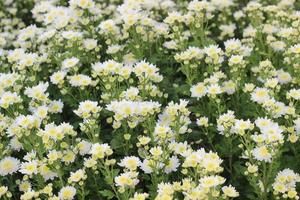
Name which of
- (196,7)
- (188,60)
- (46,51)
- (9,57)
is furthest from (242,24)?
(9,57)

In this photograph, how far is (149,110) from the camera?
4094 mm

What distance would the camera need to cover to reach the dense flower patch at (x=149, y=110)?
3.84 meters

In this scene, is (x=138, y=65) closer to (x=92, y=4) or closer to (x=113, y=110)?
(x=113, y=110)

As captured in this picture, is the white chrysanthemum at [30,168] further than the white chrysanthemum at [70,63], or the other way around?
the white chrysanthemum at [70,63]

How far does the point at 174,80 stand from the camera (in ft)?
17.5

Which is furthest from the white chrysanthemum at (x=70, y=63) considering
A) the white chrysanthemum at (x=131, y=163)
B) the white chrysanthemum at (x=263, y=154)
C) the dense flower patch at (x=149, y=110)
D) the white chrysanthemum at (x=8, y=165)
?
the white chrysanthemum at (x=263, y=154)

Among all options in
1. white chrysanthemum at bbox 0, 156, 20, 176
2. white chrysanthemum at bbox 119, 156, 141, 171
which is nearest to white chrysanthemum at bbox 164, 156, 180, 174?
white chrysanthemum at bbox 119, 156, 141, 171

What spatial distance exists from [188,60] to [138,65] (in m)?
0.45

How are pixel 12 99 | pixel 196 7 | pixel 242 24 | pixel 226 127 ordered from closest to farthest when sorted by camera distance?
1. pixel 226 127
2. pixel 12 99
3. pixel 196 7
4. pixel 242 24

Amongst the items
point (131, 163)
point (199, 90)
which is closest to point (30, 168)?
point (131, 163)

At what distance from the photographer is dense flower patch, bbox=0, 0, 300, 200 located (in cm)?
384

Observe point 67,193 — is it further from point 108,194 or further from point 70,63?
point 70,63

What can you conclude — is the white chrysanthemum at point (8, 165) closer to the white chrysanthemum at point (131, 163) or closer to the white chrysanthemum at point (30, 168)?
the white chrysanthemum at point (30, 168)

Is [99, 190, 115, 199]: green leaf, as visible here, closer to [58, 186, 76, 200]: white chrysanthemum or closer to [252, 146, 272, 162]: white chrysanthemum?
[58, 186, 76, 200]: white chrysanthemum
